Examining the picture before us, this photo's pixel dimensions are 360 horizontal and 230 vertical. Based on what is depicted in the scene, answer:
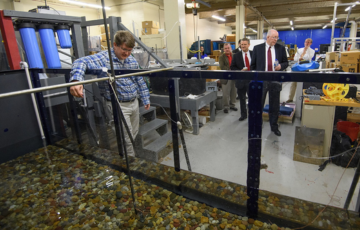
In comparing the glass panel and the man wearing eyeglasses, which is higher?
the man wearing eyeglasses

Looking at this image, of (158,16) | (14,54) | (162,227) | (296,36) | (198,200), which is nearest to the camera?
(162,227)

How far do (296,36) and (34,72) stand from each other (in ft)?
80.3

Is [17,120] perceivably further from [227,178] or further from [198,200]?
[227,178]

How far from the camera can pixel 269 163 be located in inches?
56.9

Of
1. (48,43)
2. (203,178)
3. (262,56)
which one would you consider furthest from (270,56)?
(48,43)

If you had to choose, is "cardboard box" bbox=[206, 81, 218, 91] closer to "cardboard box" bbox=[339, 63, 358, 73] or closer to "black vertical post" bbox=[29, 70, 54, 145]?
"black vertical post" bbox=[29, 70, 54, 145]

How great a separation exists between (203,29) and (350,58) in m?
10.4

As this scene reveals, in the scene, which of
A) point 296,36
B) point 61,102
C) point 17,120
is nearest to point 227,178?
point 61,102

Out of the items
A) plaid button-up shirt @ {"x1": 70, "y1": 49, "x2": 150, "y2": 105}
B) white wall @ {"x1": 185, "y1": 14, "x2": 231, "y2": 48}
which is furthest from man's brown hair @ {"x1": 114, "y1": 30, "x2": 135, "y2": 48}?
white wall @ {"x1": 185, "y1": 14, "x2": 231, "y2": 48}

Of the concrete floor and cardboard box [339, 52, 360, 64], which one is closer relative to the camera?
the concrete floor

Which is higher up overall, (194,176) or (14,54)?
(14,54)

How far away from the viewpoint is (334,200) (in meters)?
1.30

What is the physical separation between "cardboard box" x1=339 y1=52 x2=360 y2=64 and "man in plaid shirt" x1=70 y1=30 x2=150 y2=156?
346 centimetres

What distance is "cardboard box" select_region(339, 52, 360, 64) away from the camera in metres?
3.43
